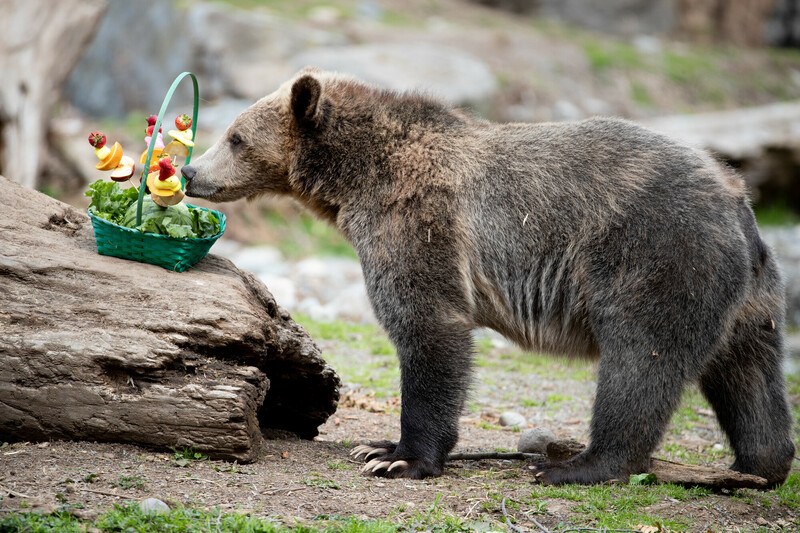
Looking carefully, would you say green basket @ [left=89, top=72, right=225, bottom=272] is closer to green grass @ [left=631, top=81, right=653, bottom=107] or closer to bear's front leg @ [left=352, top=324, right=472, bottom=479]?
bear's front leg @ [left=352, top=324, right=472, bottom=479]

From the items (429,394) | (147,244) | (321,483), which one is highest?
(147,244)

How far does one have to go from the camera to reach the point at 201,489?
4.56 m

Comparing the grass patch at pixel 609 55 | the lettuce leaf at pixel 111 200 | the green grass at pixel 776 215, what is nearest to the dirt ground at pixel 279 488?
the lettuce leaf at pixel 111 200

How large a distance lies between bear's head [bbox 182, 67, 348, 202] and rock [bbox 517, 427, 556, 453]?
2691 millimetres

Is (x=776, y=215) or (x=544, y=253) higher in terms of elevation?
(x=544, y=253)

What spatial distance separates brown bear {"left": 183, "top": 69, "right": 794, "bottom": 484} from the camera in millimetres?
5168

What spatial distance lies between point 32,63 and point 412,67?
7.70 m

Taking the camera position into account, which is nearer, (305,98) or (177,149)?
(177,149)

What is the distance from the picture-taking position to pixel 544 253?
5543 millimetres

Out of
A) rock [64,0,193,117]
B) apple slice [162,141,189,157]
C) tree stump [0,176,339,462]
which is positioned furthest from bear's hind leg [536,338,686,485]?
rock [64,0,193,117]

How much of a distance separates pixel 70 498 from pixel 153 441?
73 centimetres

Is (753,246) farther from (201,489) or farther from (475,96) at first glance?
(475,96)

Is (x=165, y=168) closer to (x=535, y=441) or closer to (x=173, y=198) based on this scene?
(x=173, y=198)

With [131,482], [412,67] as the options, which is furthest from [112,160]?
[412,67]
